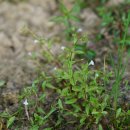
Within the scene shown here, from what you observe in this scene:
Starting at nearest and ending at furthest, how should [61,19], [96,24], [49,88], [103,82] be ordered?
1. [103,82]
2. [49,88]
3. [61,19]
4. [96,24]

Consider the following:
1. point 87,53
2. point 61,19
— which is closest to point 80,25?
point 61,19

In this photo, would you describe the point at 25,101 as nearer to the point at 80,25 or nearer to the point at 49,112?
the point at 49,112

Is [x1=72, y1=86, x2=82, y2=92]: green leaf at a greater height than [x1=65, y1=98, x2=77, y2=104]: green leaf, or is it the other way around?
[x1=72, y1=86, x2=82, y2=92]: green leaf

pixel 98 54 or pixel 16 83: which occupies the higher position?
pixel 98 54

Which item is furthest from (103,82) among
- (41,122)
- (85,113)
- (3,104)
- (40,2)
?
(40,2)

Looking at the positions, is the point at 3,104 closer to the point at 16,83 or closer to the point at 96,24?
the point at 16,83

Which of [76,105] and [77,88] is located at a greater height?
[77,88]

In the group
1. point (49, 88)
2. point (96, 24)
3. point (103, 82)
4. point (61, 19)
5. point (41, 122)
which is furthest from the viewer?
point (96, 24)

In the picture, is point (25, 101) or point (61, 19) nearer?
point (25, 101)

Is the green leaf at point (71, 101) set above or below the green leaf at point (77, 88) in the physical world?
below

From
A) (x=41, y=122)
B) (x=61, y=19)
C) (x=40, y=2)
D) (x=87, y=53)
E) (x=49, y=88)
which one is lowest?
(x=41, y=122)
